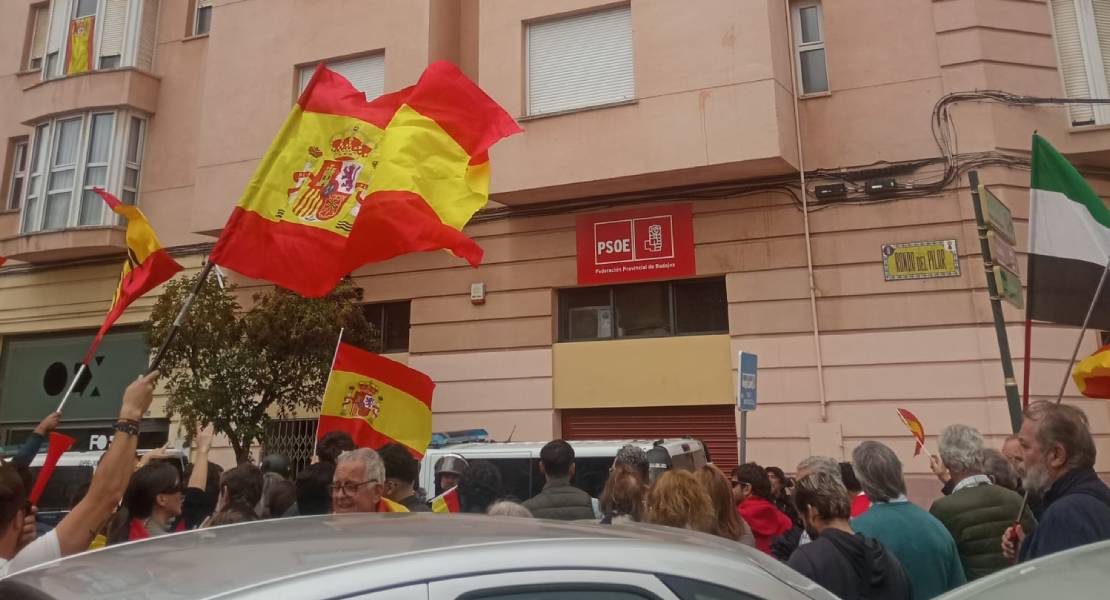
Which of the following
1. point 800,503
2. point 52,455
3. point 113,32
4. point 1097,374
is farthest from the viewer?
point 113,32

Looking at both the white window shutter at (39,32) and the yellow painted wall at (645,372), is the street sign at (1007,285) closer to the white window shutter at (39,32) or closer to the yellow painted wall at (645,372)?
the yellow painted wall at (645,372)

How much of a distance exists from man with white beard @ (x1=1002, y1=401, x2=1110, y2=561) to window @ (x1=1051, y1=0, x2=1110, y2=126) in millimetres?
9095

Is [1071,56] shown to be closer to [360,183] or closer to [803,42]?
[803,42]

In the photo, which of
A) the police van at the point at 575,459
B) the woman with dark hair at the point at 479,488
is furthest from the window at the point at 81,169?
the woman with dark hair at the point at 479,488

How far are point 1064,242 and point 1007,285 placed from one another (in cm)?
130

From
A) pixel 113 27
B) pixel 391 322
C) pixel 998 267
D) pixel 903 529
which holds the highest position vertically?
pixel 113 27

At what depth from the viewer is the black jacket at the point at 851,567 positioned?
3082 mm

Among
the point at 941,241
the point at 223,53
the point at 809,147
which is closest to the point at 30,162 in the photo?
the point at 223,53

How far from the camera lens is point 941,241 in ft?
33.1

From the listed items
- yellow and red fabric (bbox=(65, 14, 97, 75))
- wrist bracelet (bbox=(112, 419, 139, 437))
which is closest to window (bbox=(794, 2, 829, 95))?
wrist bracelet (bbox=(112, 419, 139, 437))

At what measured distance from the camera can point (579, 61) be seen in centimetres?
1195

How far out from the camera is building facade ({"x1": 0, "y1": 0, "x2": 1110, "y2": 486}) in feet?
33.2

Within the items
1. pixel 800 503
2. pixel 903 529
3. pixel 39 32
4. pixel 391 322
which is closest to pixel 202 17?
pixel 39 32

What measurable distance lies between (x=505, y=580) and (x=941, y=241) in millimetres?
9946
